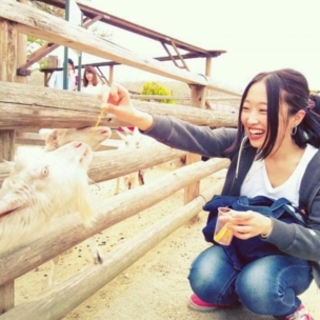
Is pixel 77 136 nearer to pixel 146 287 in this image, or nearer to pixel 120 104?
pixel 120 104

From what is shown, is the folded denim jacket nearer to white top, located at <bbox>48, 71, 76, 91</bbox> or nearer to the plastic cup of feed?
the plastic cup of feed

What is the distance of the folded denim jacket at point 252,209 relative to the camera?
1.72 m

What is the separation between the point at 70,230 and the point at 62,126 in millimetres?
510

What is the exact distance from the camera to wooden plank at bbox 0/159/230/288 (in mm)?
1549

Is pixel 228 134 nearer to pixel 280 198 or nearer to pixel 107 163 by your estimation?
pixel 280 198

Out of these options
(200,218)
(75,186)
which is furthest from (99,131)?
(200,218)

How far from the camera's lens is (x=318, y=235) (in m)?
1.64

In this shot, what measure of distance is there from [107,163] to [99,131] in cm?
29

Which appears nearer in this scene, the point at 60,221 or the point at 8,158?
the point at 8,158

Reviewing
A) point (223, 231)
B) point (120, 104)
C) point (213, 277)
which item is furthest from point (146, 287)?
point (120, 104)

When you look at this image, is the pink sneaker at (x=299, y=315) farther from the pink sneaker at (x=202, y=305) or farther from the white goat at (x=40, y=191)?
the white goat at (x=40, y=191)

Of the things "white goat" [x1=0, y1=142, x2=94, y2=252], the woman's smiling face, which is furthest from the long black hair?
"white goat" [x1=0, y1=142, x2=94, y2=252]

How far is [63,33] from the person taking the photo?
1.68 metres

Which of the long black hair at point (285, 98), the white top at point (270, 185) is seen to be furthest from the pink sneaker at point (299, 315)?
the long black hair at point (285, 98)
